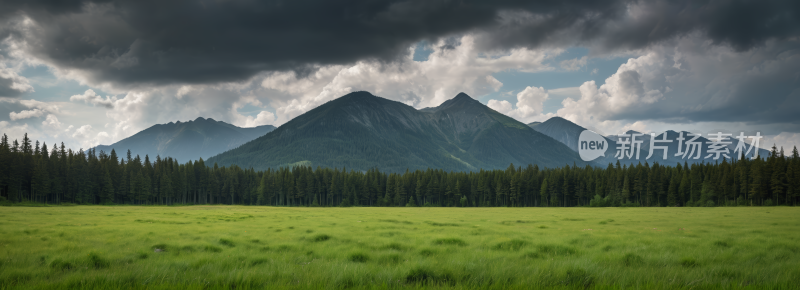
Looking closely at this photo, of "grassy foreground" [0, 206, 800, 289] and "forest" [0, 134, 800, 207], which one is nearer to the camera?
"grassy foreground" [0, 206, 800, 289]

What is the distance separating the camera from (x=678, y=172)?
124 m

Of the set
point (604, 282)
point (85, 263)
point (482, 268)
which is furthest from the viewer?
point (85, 263)

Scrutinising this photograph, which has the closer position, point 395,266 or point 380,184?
point 395,266

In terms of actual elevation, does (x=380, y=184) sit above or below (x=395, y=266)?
below

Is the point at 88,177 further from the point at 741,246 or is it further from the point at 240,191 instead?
the point at 741,246

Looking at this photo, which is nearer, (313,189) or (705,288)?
(705,288)

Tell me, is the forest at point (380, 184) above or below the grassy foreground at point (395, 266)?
below

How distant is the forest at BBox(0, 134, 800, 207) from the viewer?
330 feet

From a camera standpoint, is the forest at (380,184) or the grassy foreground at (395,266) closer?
the grassy foreground at (395,266)

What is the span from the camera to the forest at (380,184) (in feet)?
330

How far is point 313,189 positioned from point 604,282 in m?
153

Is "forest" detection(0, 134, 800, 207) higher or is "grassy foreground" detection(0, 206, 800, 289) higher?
"grassy foreground" detection(0, 206, 800, 289)

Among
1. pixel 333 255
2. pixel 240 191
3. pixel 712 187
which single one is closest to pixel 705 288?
pixel 333 255

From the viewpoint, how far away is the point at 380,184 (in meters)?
158
